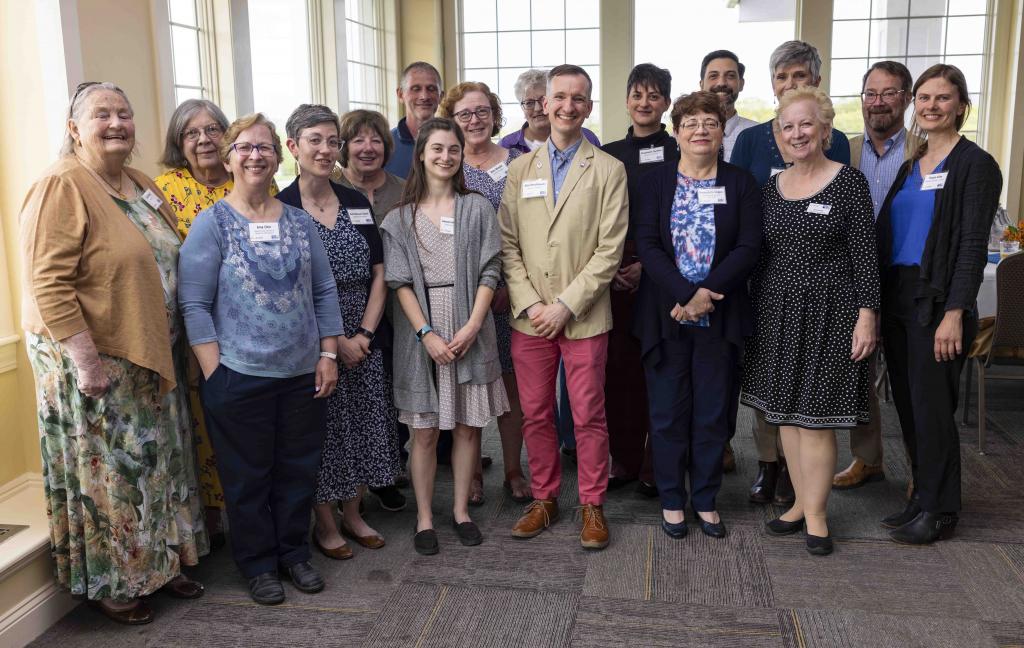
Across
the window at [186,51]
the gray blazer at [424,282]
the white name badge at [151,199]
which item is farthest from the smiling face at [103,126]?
the window at [186,51]

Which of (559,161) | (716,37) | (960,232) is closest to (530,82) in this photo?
(559,161)

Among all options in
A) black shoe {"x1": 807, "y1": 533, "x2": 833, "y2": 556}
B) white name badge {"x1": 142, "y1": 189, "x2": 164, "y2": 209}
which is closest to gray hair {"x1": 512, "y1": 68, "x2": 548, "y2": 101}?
white name badge {"x1": 142, "y1": 189, "x2": 164, "y2": 209}

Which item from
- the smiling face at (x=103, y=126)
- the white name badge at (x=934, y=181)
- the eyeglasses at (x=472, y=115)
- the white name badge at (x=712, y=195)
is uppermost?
the eyeglasses at (x=472, y=115)

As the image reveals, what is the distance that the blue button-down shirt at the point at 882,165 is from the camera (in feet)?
10.5

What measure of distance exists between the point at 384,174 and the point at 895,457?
2.83 m

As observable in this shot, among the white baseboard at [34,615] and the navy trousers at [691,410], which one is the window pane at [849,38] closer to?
the navy trousers at [691,410]

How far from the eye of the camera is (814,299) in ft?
9.07

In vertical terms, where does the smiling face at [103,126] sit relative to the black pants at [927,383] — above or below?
above

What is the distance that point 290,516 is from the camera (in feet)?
8.67

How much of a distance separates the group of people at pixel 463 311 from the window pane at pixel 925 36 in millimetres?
4471

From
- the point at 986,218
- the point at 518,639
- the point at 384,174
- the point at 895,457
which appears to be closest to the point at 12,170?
the point at 384,174

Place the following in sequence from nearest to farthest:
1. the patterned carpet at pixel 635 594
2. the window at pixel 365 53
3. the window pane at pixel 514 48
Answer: the patterned carpet at pixel 635 594 < the window at pixel 365 53 < the window pane at pixel 514 48

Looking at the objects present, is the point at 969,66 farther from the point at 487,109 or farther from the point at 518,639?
the point at 518,639

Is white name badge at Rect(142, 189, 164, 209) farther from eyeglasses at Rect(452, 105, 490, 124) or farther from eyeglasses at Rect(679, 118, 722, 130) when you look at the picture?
eyeglasses at Rect(679, 118, 722, 130)
